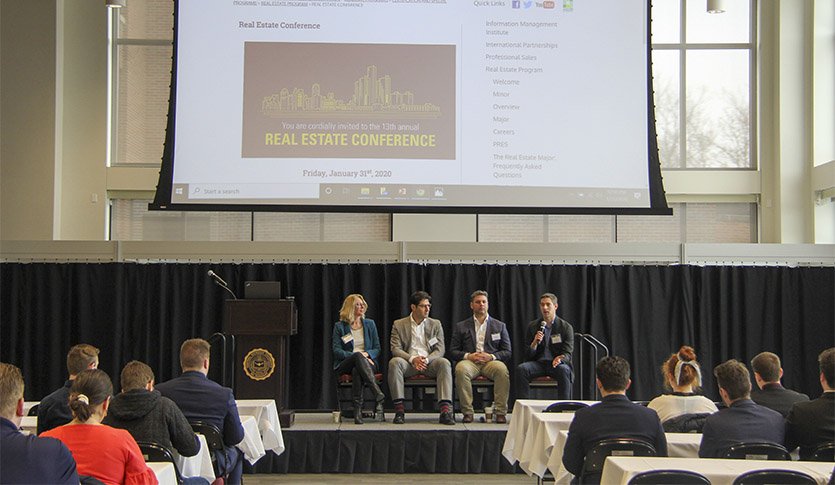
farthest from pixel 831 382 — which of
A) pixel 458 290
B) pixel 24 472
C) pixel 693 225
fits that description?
pixel 693 225

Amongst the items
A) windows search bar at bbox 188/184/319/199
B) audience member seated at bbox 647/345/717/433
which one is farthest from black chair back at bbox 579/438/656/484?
windows search bar at bbox 188/184/319/199

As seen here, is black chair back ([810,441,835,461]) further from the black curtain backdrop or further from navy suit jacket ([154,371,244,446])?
the black curtain backdrop

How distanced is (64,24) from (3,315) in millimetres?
3400

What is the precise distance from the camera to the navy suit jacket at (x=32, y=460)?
3012 mm

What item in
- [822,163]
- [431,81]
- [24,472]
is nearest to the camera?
[24,472]

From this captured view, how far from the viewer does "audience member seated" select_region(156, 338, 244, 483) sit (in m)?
5.02

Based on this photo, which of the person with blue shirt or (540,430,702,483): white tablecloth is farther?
the person with blue shirt

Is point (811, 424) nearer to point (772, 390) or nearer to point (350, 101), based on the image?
point (772, 390)

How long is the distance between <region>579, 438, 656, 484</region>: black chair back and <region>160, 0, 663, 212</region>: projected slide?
164 inches

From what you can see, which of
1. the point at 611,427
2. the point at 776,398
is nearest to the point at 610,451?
the point at 611,427

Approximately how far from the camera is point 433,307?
32.0 feet

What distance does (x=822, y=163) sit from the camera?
10570 mm

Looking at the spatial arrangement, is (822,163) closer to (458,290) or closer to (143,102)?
(458,290)

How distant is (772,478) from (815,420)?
1062mm
